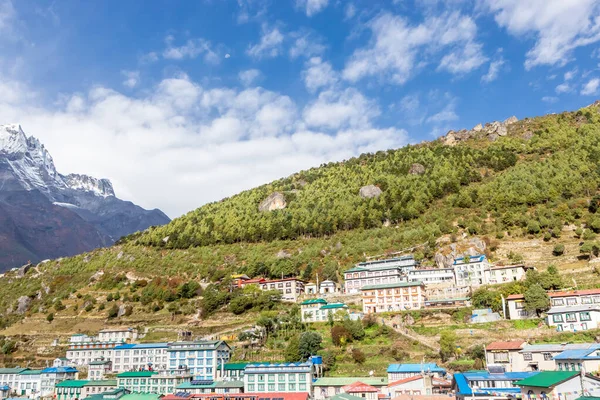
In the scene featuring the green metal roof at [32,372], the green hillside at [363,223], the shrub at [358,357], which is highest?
the green hillside at [363,223]

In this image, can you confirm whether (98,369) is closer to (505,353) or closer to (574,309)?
(505,353)

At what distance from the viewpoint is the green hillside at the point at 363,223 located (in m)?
92.6

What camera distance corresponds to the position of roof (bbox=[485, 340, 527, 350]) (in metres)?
52.2

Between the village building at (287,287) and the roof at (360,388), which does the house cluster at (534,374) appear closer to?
the roof at (360,388)

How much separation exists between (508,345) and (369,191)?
76.4 meters

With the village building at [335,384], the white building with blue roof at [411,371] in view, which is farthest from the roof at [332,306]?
the white building with blue roof at [411,371]

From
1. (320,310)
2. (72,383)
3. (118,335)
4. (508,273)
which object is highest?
(508,273)

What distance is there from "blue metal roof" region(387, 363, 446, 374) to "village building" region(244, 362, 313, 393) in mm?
9038

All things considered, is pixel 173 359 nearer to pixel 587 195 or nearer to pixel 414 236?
pixel 414 236

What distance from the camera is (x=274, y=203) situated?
137000 mm

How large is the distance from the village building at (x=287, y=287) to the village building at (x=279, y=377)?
28.9m

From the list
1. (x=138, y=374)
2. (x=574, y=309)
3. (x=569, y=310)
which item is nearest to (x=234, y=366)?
(x=138, y=374)

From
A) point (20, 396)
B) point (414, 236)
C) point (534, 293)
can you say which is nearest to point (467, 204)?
point (414, 236)

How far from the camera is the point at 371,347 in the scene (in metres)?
62.0
